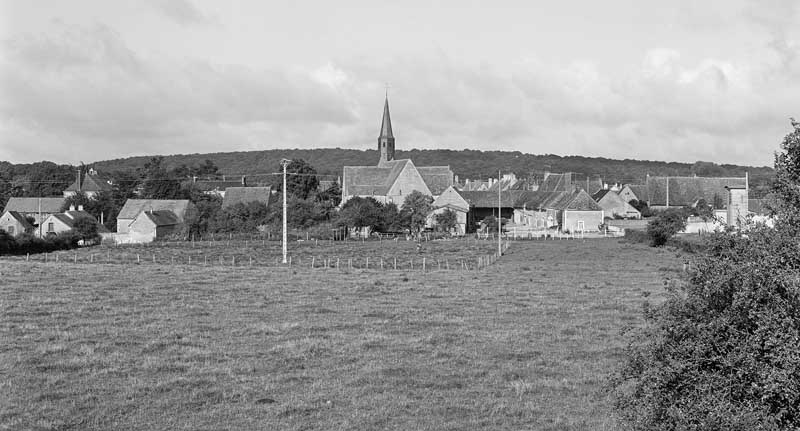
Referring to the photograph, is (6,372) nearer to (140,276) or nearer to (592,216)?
(140,276)

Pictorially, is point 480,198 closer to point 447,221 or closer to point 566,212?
point 447,221

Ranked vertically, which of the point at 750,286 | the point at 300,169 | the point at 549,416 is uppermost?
the point at 300,169

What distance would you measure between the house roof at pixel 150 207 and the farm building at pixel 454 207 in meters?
31.7

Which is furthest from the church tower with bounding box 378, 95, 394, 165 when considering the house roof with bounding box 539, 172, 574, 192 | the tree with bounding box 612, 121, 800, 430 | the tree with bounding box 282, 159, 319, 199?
the tree with bounding box 612, 121, 800, 430

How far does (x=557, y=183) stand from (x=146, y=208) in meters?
58.6

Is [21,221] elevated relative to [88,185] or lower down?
lower down

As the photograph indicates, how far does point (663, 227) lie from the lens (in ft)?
196

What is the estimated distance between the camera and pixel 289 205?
8969 cm

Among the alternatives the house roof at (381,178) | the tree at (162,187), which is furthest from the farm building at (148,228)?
the tree at (162,187)

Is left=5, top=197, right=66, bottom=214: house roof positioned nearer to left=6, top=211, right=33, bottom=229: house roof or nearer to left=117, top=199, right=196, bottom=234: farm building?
left=117, top=199, right=196, bottom=234: farm building

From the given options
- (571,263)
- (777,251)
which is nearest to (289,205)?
(571,263)

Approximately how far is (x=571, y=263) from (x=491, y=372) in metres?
30.8

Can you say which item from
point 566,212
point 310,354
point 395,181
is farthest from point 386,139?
point 310,354

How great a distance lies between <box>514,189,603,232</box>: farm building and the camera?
84.1 metres
